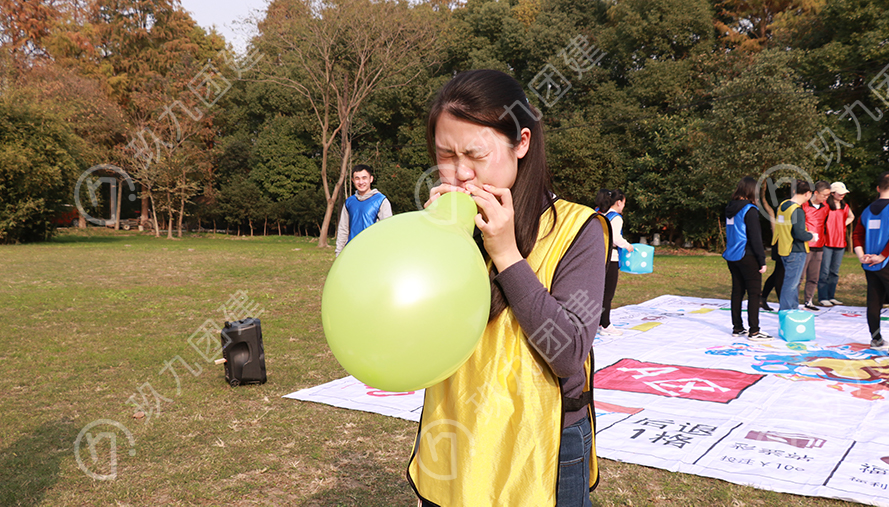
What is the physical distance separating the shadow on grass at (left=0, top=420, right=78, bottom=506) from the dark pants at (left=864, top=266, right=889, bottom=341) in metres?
7.37

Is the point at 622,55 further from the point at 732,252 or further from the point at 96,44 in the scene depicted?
the point at 96,44

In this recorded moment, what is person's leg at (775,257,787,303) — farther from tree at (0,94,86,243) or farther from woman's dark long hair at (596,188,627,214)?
tree at (0,94,86,243)

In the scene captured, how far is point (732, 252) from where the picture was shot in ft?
23.2

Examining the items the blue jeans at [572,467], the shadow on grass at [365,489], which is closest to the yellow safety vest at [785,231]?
the shadow on grass at [365,489]

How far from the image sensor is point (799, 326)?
23.3ft

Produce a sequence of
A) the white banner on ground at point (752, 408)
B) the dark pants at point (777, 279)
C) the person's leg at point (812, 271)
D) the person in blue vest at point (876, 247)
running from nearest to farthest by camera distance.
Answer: the white banner on ground at point (752, 408), the person in blue vest at point (876, 247), the dark pants at point (777, 279), the person's leg at point (812, 271)

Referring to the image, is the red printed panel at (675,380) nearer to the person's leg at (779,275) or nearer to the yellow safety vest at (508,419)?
the person's leg at (779,275)

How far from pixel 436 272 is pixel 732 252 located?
7.04 metres

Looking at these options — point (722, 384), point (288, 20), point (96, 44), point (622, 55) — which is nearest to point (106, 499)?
point (722, 384)

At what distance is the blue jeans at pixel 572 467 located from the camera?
1.39 m

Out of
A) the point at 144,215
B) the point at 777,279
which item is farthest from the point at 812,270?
the point at 144,215

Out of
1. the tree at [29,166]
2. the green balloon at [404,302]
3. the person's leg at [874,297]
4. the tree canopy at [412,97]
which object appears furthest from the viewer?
the tree at [29,166]

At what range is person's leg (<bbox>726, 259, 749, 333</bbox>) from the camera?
Result: 7.13m

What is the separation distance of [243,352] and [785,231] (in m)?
7.38
